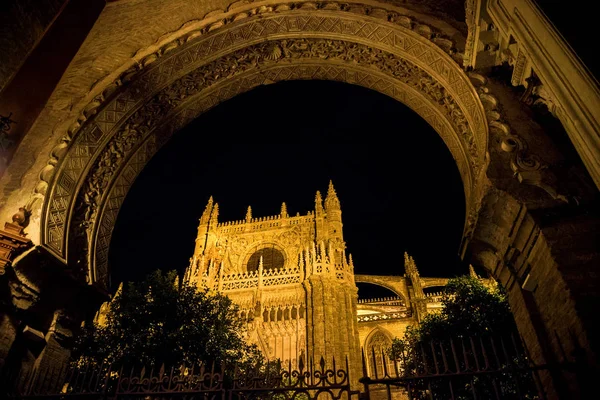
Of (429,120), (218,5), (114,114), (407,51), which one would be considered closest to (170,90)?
(114,114)

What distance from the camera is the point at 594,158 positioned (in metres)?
2.91

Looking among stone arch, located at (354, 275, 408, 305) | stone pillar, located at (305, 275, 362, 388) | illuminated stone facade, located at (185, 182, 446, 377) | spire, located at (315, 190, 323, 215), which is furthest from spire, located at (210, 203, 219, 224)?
stone arch, located at (354, 275, 408, 305)

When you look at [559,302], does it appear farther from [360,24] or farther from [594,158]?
[360,24]

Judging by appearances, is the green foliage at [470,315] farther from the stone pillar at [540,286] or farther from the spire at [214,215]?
the spire at [214,215]

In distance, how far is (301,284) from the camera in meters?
31.4

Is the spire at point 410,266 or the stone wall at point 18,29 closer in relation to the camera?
the stone wall at point 18,29

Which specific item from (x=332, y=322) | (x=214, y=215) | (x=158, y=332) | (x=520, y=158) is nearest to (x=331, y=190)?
(x=214, y=215)

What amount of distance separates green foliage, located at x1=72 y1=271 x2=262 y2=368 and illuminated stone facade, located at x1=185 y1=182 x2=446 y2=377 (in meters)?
14.9

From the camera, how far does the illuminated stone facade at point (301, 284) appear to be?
1126 inches

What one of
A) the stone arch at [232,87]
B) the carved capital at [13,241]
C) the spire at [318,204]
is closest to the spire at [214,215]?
the spire at [318,204]

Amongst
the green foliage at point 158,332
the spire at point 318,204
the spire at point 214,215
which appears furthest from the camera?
the spire at point 214,215

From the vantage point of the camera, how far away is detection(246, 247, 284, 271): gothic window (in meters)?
36.6

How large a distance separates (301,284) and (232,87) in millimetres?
24763

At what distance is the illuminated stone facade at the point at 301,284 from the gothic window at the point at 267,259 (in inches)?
3.8
